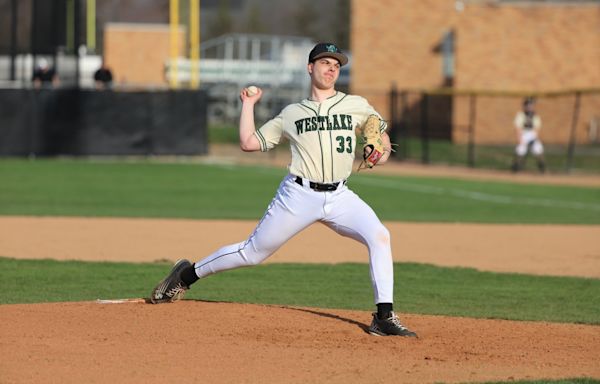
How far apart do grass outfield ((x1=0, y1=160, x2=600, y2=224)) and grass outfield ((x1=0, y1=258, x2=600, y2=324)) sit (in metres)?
5.88

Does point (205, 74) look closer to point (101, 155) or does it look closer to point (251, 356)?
point (101, 155)

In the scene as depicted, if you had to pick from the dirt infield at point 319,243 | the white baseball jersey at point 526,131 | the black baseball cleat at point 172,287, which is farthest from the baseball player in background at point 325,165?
the white baseball jersey at point 526,131

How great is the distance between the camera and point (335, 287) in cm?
1149

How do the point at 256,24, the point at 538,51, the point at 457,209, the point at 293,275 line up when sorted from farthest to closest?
the point at 256,24 < the point at 538,51 < the point at 457,209 < the point at 293,275

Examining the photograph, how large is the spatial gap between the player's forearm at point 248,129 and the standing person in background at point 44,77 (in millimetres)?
23653

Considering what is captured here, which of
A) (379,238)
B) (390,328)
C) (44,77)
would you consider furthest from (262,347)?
(44,77)

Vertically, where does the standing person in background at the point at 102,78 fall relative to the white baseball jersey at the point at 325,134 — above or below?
below

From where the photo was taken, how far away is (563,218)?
19.1 meters

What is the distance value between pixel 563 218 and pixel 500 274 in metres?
6.86

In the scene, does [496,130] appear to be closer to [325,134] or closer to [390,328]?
[390,328]

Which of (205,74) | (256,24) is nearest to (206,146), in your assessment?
(205,74)

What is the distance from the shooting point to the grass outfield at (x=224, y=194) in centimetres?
1911

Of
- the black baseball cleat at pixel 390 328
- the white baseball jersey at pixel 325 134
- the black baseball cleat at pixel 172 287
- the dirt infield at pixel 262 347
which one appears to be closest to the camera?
the dirt infield at pixel 262 347

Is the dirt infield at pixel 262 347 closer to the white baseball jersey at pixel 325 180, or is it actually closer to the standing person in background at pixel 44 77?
the white baseball jersey at pixel 325 180
